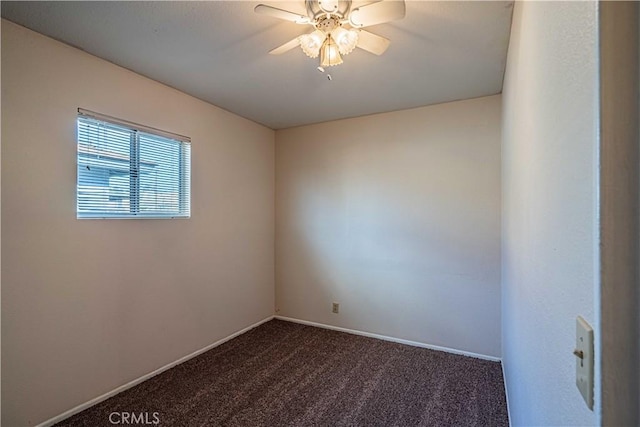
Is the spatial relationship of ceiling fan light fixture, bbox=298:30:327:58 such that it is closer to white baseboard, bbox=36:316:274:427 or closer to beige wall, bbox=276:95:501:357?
beige wall, bbox=276:95:501:357

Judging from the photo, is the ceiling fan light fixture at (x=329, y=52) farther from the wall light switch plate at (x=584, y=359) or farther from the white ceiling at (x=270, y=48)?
the wall light switch plate at (x=584, y=359)

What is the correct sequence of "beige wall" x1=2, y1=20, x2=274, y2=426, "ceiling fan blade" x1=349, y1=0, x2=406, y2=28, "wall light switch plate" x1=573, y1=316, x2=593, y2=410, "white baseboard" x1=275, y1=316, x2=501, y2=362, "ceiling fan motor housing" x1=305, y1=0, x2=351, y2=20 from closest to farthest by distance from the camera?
"wall light switch plate" x1=573, y1=316, x2=593, y2=410
"ceiling fan blade" x1=349, y1=0, x2=406, y2=28
"ceiling fan motor housing" x1=305, y1=0, x2=351, y2=20
"beige wall" x1=2, y1=20, x2=274, y2=426
"white baseboard" x1=275, y1=316, x2=501, y2=362

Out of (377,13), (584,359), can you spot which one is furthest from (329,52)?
(584,359)

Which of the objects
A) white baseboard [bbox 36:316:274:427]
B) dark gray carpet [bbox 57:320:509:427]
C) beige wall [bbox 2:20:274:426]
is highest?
beige wall [bbox 2:20:274:426]

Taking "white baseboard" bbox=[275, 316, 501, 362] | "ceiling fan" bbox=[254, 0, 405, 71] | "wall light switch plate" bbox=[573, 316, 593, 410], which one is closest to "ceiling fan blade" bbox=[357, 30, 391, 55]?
"ceiling fan" bbox=[254, 0, 405, 71]

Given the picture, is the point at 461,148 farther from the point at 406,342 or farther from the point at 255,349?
the point at 255,349

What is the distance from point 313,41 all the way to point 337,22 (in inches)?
6.2

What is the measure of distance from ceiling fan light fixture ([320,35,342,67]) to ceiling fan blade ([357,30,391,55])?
15 cm

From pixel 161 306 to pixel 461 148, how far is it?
120 inches

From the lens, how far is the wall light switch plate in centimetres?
46

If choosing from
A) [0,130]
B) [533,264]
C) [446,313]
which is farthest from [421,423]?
[0,130]

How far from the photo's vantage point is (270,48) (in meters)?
2.04

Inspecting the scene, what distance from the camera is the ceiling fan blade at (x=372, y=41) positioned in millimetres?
1680

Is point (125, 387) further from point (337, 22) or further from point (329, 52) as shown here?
point (337, 22)
